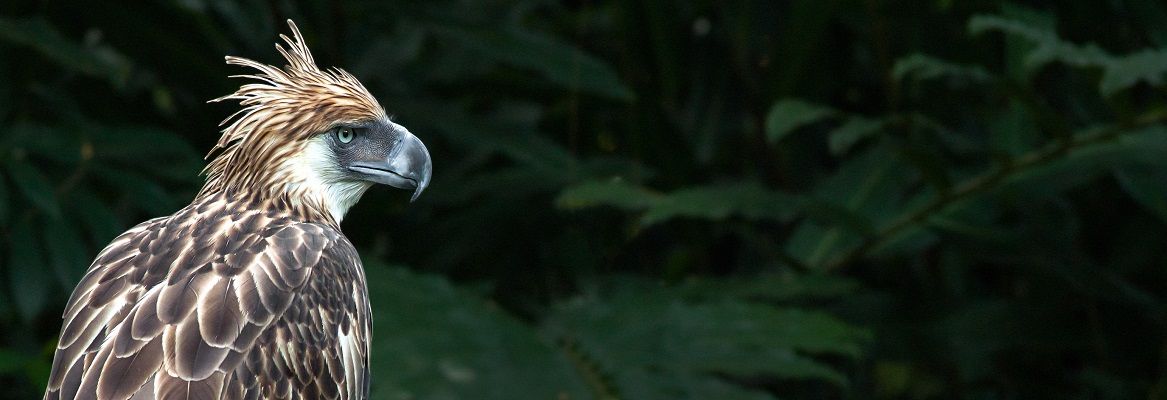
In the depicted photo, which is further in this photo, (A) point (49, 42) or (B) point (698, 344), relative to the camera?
(A) point (49, 42)

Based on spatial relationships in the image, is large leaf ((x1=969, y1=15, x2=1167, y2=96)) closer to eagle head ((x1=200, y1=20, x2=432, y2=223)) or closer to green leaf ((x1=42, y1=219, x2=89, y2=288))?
eagle head ((x1=200, y1=20, x2=432, y2=223))

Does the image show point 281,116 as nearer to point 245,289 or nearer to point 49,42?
point 245,289

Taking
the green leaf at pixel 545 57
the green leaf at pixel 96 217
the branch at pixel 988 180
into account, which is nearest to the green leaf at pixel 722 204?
the branch at pixel 988 180

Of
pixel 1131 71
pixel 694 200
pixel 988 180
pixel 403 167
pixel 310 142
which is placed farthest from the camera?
pixel 988 180

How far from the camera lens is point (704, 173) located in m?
6.62

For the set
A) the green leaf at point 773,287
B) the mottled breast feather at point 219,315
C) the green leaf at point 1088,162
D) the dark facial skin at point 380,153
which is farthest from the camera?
the green leaf at point 773,287

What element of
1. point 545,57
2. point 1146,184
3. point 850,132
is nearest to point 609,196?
point 850,132

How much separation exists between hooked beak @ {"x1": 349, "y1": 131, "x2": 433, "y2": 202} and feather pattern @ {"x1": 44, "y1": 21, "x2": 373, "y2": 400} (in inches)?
5.4

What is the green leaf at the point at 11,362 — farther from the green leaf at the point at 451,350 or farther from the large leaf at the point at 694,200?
the large leaf at the point at 694,200

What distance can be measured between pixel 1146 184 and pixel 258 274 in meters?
3.24

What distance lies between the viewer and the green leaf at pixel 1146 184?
529 centimetres

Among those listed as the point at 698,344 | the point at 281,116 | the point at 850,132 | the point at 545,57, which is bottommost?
the point at 698,344

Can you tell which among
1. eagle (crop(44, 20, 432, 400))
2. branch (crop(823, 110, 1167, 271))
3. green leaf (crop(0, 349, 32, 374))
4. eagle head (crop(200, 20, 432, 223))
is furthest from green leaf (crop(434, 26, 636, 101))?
green leaf (crop(0, 349, 32, 374))

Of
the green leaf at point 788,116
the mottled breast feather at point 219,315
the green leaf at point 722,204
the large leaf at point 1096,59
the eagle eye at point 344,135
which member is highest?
the eagle eye at point 344,135
